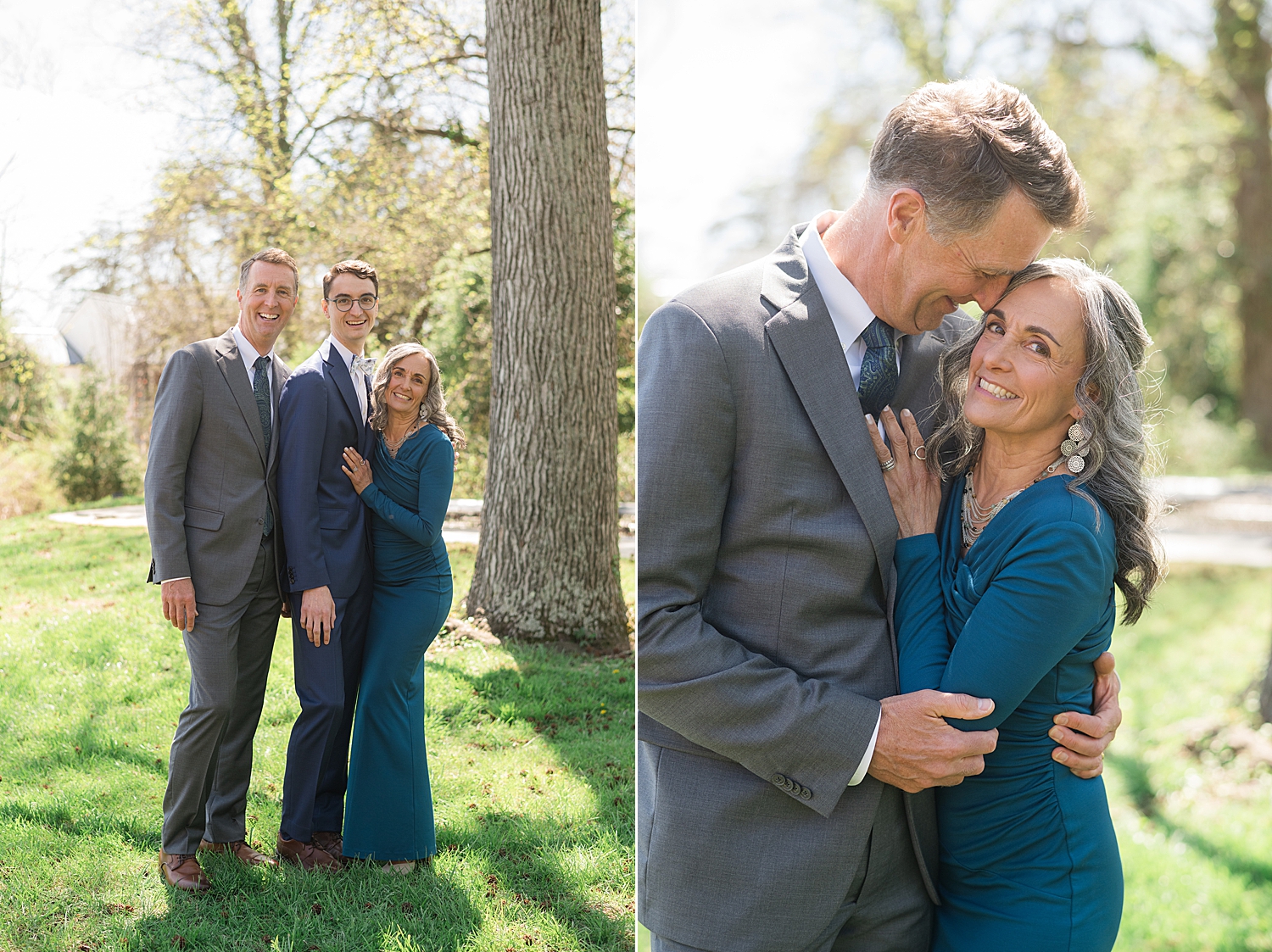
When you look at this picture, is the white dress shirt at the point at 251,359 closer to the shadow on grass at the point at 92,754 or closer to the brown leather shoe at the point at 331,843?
the shadow on grass at the point at 92,754

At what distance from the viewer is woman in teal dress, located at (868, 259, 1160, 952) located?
167 centimetres

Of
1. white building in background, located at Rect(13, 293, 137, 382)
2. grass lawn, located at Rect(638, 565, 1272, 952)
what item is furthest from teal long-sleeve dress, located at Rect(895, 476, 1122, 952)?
white building in background, located at Rect(13, 293, 137, 382)

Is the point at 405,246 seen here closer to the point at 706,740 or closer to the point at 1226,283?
the point at 706,740

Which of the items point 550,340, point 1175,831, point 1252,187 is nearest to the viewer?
point 550,340

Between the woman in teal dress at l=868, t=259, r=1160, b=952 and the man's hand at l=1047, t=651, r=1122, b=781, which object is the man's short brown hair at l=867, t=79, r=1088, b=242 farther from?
the man's hand at l=1047, t=651, r=1122, b=781

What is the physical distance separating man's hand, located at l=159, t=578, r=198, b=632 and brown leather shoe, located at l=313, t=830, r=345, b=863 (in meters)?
0.51

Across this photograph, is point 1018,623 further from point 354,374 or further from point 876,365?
point 354,374

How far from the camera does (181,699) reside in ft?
6.28

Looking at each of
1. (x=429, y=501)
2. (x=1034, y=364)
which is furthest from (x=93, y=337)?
(x=1034, y=364)

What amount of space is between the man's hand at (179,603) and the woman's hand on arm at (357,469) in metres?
0.36

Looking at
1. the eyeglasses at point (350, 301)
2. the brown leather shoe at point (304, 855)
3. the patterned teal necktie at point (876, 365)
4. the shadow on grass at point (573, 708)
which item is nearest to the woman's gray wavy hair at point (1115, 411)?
the patterned teal necktie at point (876, 365)

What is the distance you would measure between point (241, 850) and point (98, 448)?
33.6 inches

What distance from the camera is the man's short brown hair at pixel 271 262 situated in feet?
6.17

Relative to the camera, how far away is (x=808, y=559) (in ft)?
5.41
